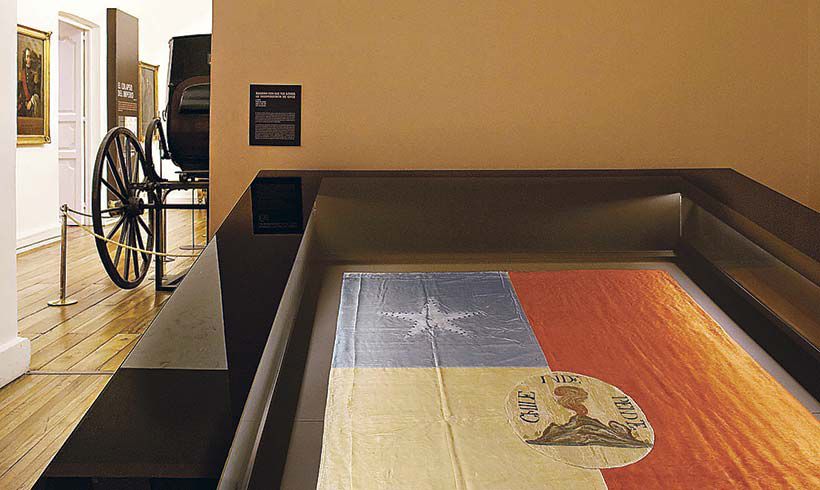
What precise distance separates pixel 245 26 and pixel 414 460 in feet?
7.09

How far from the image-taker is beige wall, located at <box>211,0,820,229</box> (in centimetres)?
284

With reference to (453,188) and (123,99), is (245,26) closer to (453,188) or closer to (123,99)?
(453,188)

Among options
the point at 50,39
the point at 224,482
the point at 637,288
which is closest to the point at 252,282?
the point at 224,482

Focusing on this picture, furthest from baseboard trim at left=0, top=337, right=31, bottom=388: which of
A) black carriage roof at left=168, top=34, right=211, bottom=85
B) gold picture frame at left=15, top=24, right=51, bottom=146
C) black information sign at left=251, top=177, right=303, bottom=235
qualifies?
gold picture frame at left=15, top=24, right=51, bottom=146

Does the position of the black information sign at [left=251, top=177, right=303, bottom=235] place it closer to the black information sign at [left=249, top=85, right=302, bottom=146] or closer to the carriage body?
the black information sign at [left=249, top=85, right=302, bottom=146]

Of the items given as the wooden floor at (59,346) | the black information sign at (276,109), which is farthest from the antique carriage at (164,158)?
the black information sign at (276,109)

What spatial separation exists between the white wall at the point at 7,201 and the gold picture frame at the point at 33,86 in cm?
460

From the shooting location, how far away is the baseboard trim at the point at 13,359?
4.07 metres

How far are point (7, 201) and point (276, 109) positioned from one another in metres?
1.98

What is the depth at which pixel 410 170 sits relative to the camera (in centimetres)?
286

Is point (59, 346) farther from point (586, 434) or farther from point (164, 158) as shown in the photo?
point (586, 434)

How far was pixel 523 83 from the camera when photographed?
9.41 ft

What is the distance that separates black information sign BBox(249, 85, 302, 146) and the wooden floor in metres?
1.48

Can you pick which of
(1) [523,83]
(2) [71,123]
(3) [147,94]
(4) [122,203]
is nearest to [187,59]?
(4) [122,203]
